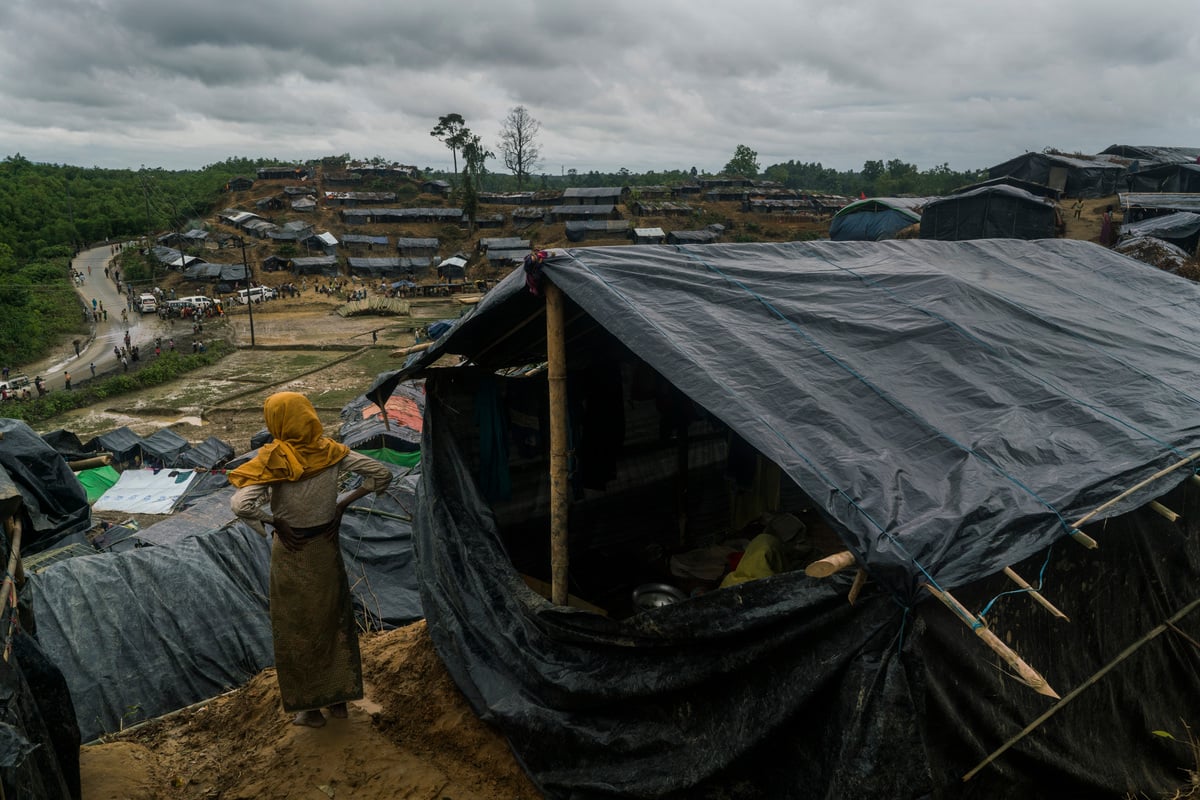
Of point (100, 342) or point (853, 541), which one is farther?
point (100, 342)

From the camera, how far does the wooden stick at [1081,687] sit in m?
2.90

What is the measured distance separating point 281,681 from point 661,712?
2.17 m

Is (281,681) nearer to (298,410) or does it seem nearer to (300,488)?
(300,488)

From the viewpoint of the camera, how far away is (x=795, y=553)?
16.6ft

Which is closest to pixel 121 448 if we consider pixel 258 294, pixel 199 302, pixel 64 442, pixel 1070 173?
pixel 64 442

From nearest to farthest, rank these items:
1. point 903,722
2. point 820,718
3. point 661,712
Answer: point 903,722
point 820,718
point 661,712

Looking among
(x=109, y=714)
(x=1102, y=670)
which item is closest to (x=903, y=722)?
(x=1102, y=670)

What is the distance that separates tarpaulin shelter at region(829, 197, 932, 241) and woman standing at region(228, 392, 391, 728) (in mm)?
24582

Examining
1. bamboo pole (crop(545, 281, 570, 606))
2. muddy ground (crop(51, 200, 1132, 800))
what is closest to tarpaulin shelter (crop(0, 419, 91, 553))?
muddy ground (crop(51, 200, 1132, 800))

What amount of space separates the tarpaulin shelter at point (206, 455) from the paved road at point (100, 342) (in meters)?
11.2

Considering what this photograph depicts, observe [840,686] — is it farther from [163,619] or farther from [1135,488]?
[163,619]

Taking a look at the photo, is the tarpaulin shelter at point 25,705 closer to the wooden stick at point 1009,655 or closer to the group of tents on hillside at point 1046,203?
the wooden stick at point 1009,655

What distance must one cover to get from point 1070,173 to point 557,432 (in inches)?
1421

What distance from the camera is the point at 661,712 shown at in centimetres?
344
